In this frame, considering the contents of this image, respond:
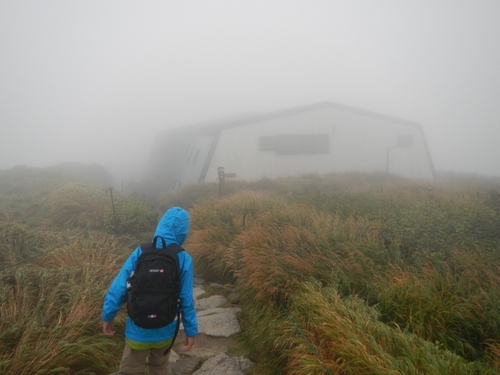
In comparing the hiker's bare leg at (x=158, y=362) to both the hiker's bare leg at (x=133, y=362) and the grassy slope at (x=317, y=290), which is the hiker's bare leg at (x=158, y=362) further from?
the grassy slope at (x=317, y=290)

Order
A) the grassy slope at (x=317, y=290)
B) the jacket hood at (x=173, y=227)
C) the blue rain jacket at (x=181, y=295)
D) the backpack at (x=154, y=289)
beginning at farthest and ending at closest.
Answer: the grassy slope at (x=317, y=290) → the jacket hood at (x=173, y=227) → the blue rain jacket at (x=181, y=295) → the backpack at (x=154, y=289)

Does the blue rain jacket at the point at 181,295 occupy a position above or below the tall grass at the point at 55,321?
above

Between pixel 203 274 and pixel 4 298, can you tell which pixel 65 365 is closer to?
pixel 4 298

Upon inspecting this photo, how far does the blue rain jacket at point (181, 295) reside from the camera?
2719 mm

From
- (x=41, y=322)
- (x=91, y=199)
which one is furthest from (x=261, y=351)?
(x=91, y=199)

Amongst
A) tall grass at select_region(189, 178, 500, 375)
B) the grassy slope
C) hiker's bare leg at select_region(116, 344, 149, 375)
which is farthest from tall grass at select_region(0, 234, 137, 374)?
tall grass at select_region(189, 178, 500, 375)

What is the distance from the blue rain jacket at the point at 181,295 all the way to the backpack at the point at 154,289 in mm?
127

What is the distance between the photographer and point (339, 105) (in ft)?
63.6

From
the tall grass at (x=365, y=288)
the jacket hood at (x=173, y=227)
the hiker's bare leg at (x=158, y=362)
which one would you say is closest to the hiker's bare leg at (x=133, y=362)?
the hiker's bare leg at (x=158, y=362)

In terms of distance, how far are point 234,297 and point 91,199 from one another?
268 inches

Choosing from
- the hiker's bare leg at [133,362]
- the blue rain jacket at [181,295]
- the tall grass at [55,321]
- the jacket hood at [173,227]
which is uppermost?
the jacket hood at [173,227]

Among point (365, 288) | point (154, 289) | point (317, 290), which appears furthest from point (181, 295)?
point (365, 288)

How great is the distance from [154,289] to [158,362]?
0.79 meters

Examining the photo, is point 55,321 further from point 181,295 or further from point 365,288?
point 365,288
